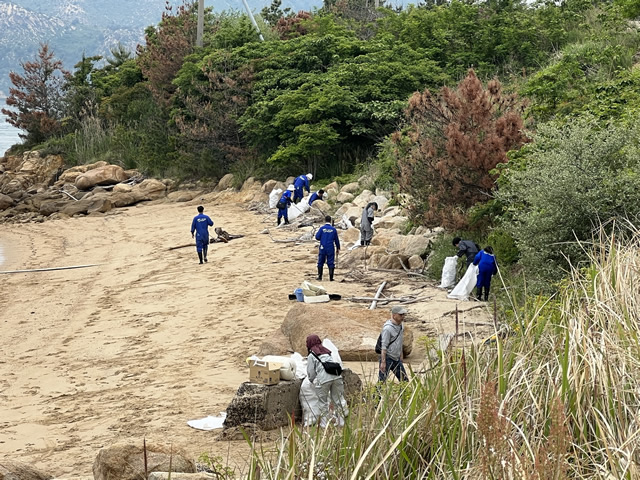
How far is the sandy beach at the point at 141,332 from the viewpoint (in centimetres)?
926

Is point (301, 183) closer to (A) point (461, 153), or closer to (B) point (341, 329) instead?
(A) point (461, 153)

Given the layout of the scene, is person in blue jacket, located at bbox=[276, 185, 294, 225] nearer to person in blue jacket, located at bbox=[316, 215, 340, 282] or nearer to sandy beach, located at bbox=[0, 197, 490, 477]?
sandy beach, located at bbox=[0, 197, 490, 477]

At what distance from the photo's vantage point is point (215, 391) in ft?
33.9

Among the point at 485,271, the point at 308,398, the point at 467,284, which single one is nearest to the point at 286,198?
the point at 467,284

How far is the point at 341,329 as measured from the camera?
11203 mm

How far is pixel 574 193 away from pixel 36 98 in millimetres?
38947

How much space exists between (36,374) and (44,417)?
2.24 metres

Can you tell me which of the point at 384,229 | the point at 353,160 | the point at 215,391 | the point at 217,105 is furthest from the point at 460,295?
the point at 217,105

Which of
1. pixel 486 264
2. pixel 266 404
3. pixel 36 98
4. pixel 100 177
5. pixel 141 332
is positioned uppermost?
pixel 36 98

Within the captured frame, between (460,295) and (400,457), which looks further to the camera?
(460,295)

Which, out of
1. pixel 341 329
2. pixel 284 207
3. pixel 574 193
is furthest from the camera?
pixel 284 207

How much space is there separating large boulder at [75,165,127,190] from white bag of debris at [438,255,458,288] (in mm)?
23303

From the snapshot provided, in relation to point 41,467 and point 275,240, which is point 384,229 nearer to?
point 275,240

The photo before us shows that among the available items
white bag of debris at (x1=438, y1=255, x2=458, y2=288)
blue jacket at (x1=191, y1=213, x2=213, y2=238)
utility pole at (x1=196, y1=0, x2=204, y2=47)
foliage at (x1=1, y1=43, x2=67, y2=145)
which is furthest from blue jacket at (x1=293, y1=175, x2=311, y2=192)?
foliage at (x1=1, y1=43, x2=67, y2=145)
